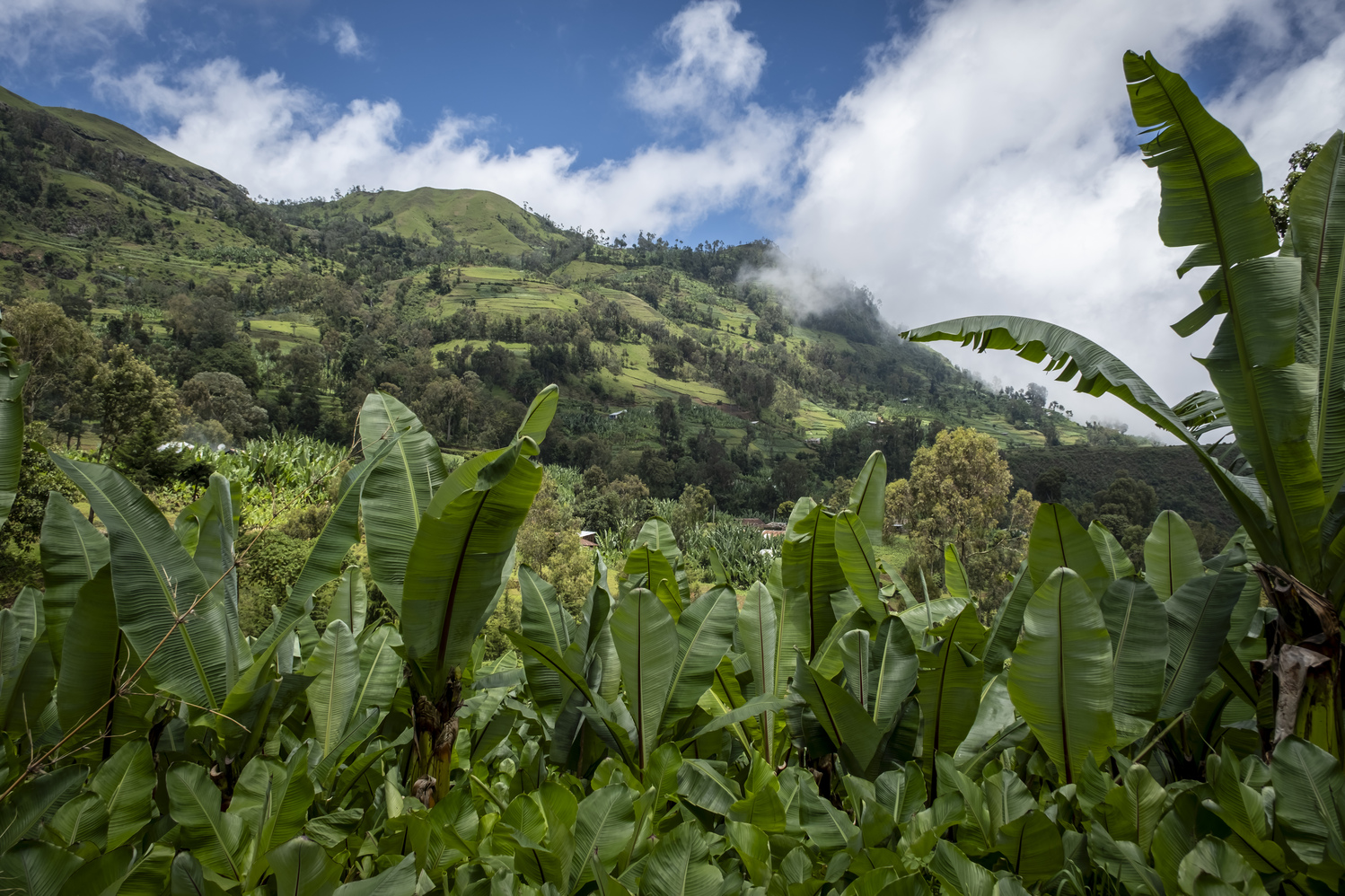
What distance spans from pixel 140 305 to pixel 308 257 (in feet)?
96.4

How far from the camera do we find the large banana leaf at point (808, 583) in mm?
1452

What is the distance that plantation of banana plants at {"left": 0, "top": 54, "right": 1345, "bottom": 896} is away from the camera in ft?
3.02

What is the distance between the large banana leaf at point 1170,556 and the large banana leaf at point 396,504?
167 centimetres

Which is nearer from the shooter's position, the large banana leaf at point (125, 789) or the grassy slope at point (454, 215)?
the large banana leaf at point (125, 789)

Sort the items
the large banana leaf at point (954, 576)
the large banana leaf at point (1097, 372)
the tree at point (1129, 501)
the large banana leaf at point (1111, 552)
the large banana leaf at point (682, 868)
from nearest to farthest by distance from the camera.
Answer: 1. the large banana leaf at point (682, 868)
2. the large banana leaf at point (1097, 372)
3. the large banana leaf at point (1111, 552)
4. the large banana leaf at point (954, 576)
5. the tree at point (1129, 501)

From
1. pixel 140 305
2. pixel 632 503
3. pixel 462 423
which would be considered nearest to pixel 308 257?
pixel 140 305

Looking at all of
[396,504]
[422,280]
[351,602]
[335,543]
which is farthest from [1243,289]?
[422,280]

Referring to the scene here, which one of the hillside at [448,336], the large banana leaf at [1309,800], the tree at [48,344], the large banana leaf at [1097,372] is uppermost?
the hillside at [448,336]

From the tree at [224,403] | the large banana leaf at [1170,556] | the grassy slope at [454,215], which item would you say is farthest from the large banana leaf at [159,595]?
the grassy slope at [454,215]

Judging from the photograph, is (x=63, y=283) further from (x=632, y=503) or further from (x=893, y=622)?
(x=893, y=622)

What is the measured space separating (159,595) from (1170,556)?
7.08ft

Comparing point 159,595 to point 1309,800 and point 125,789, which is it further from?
point 1309,800

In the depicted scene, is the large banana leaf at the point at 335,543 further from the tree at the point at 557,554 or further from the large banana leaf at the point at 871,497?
the tree at the point at 557,554

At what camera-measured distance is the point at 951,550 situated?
5.85 ft
